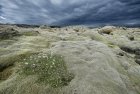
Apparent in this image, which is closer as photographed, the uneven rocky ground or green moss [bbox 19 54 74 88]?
the uneven rocky ground

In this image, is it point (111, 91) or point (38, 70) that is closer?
point (111, 91)

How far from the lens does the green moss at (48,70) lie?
1411 cm

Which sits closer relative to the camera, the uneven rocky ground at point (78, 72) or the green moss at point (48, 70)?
the uneven rocky ground at point (78, 72)

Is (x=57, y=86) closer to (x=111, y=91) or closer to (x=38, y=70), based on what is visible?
(x=38, y=70)

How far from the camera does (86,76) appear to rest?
49.7 feet

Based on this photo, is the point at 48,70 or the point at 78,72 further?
the point at 78,72

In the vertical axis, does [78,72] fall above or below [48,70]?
below

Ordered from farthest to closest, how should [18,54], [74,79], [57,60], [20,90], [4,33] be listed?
[4,33], [18,54], [57,60], [74,79], [20,90]

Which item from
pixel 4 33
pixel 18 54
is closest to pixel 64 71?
pixel 18 54

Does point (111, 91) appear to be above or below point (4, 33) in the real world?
below

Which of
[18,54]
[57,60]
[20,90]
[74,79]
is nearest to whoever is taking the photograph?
[20,90]

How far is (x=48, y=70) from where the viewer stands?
49.4 ft

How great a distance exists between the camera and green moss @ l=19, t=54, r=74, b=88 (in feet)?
46.3

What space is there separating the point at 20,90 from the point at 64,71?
326 cm
